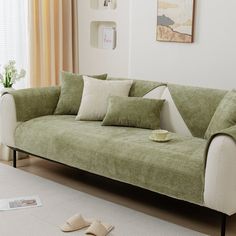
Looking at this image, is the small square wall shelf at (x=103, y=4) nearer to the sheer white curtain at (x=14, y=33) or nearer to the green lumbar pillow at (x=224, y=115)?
the sheer white curtain at (x=14, y=33)

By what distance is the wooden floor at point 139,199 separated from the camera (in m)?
3.09

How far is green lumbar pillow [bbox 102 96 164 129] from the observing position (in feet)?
12.0

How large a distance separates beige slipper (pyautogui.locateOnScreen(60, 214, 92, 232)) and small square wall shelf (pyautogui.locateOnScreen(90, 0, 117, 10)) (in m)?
2.80

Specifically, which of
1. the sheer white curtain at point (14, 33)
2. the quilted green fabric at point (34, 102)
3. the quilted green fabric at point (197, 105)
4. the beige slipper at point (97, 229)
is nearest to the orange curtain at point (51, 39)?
the sheer white curtain at point (14, 33)

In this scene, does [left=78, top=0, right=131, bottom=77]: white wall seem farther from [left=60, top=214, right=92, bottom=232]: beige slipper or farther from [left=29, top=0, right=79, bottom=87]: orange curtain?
[left=60, top=214, right=92, bottom=232]: beige slipper

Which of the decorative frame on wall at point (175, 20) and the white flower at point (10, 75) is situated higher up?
the decorative frame on wall at point (175, 20)

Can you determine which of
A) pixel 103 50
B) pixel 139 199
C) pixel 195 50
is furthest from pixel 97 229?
pixel 103 50

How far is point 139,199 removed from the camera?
3486 millimetres

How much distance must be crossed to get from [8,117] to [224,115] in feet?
6.14

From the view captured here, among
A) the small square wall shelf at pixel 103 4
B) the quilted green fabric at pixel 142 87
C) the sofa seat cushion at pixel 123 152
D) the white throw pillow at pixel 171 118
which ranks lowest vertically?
the sofa seat cushion at pixel 123 152

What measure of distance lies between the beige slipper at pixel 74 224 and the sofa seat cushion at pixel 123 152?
0.46m

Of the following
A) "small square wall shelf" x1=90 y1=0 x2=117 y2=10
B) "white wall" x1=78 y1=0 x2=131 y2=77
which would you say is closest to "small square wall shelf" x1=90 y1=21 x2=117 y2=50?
"white wall" x1=78 y1=0 x2=131 y2=77

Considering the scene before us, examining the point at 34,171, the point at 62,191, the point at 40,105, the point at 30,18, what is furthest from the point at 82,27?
the point at 62,191

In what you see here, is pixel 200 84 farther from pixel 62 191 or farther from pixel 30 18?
pixel 30 18
